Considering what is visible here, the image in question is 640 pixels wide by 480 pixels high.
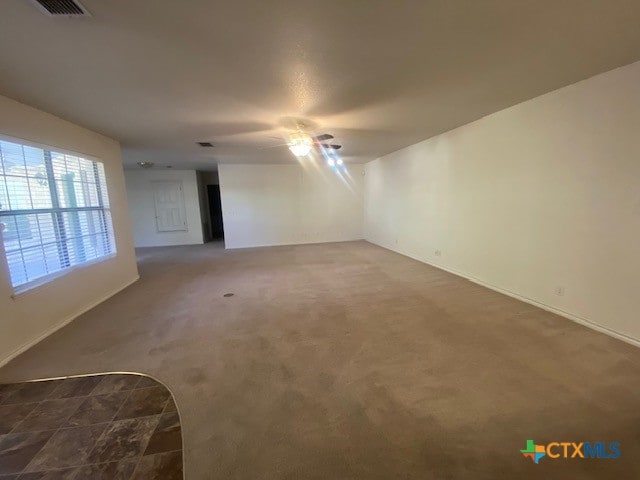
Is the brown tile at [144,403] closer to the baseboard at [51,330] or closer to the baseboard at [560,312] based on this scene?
the baseboard at [51,330]

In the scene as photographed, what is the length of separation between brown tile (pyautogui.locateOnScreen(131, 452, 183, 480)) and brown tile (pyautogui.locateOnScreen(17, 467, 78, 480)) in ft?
1.04

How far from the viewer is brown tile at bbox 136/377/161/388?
2068 millimetres

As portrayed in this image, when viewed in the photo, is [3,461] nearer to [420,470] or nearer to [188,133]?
[420,470]

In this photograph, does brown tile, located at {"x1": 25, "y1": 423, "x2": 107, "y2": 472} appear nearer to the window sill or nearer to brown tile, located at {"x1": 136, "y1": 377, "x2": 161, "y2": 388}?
brown tile, located at {"x1": 136, "y1": 377, "x2": 161, "y2": 388}

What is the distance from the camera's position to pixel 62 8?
1391 millimetres

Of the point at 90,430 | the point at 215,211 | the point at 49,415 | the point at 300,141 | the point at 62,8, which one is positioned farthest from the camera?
the point at 215,211

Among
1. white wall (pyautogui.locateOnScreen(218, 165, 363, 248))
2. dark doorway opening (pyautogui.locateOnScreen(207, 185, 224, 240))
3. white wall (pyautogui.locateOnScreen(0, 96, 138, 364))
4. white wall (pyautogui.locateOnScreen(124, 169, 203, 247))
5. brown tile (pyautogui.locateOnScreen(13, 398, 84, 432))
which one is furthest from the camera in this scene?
dark doorway opening (pyautogui.locateOnScreen(207, 185, 224, 240))

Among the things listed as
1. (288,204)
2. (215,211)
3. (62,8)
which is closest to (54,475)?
(62,8)

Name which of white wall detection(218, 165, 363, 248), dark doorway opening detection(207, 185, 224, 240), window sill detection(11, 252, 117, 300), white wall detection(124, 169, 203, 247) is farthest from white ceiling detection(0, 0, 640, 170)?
dark doorway opening detection(207, 185, 224, 240)

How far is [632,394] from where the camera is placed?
179cm

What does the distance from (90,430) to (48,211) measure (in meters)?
2.63

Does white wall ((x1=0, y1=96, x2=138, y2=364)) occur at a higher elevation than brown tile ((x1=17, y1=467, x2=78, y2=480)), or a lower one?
higher

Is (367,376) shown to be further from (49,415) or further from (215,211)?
(215,211)

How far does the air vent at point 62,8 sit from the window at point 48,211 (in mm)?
1960
